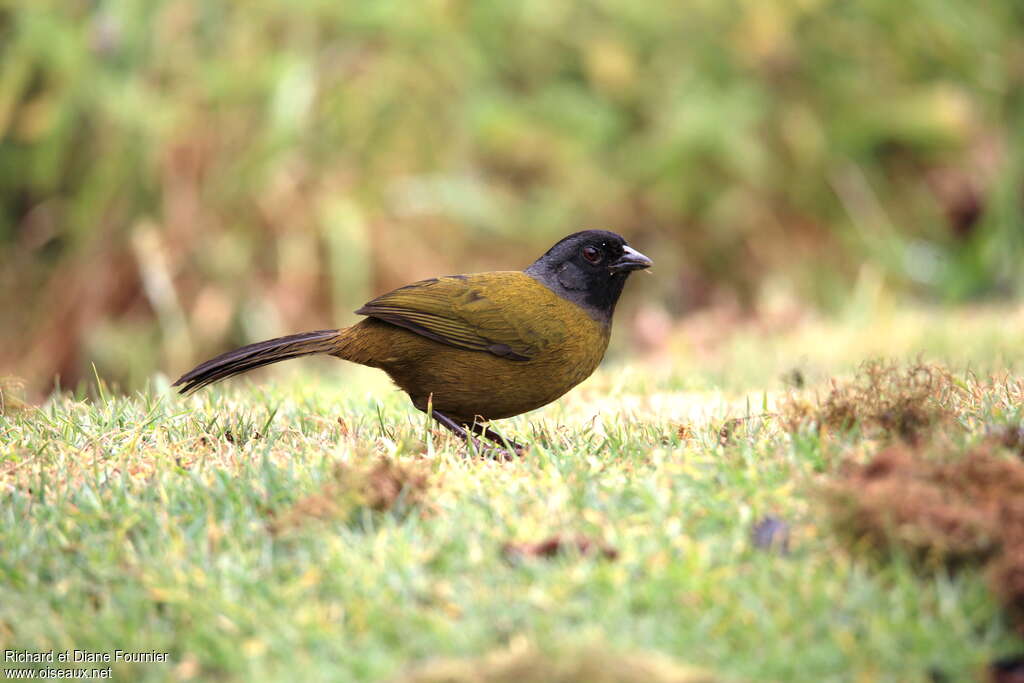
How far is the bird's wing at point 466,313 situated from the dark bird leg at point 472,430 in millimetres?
273

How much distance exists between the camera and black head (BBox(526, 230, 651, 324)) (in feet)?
14.2

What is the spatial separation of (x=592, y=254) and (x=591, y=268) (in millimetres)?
71

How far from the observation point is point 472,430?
408 cm

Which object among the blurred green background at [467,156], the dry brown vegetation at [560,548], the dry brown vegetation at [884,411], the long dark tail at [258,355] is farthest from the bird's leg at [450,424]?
the blurred green background at [467,156]

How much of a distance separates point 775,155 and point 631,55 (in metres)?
1.48

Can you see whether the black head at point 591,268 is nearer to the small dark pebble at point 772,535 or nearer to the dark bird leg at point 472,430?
the dark bird leg at point 472,430

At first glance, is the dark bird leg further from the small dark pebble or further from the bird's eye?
the small dark pebble

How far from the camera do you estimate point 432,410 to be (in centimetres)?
414

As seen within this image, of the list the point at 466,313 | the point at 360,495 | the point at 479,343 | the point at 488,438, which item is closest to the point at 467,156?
the point at 466,313

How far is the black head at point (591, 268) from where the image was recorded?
4.32 meters

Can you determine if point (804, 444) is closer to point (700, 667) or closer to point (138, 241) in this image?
point (700, 667)

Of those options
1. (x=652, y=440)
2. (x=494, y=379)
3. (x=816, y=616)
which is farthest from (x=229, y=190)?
(x=816, y=616)

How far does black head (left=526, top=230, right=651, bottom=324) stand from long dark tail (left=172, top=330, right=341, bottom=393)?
2.80 ft

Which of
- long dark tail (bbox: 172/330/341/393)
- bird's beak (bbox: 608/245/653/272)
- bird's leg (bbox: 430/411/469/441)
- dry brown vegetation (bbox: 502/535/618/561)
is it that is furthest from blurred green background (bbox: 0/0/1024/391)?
dry brown vegetation (bbox: 502/535/618/561)
